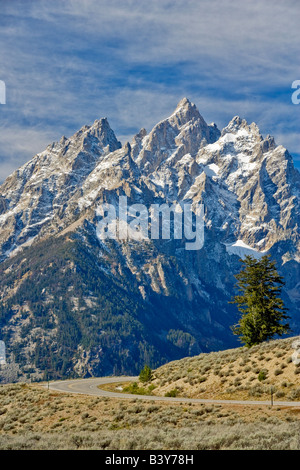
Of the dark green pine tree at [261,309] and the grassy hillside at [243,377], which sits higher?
the dark green pine tree at [261,309]

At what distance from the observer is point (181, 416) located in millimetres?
30188

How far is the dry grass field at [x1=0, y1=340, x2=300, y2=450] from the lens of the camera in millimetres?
21969

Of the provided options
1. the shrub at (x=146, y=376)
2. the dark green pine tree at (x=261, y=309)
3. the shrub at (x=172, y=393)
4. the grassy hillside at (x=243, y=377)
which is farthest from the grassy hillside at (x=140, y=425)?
the dark green pine tree at (x=261, y=309)

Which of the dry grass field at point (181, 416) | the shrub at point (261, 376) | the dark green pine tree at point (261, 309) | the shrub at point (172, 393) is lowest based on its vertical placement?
the shrub at point (172, 393)

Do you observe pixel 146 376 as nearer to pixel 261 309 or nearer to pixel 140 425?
pixel 261 309

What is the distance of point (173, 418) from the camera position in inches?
1156

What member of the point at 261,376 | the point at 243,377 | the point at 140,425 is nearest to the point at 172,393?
the point at 243,377

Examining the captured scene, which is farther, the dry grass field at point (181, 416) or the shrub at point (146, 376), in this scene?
the shrub at point (146, 376)

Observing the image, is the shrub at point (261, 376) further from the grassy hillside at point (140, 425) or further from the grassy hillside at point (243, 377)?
the grassy hillside at point (140, 425)

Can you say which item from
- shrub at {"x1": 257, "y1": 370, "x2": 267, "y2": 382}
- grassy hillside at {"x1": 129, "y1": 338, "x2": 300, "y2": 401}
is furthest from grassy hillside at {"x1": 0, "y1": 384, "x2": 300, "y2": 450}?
shrub at {"x1": 257, "y1": 370, "x2": 267, "y2": 382}

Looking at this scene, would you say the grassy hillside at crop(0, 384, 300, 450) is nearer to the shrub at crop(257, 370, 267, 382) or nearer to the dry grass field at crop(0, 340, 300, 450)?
the dry grass field at crop(0, 340, 300, 450)

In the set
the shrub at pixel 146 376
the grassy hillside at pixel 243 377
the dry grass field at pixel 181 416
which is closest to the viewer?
the dry grass field at pixel 181 416

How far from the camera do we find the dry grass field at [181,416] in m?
22.0
